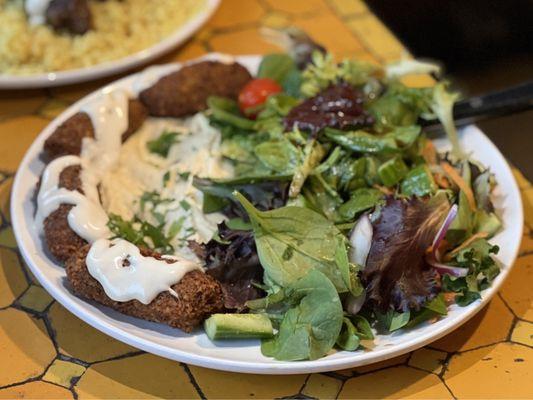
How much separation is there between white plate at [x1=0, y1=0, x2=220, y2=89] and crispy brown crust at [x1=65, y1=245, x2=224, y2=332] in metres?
1.04

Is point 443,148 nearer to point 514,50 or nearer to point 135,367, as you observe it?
point 514,50

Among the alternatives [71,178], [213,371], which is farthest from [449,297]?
[71,178]

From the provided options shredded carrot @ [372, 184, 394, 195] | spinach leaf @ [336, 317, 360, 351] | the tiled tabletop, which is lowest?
the tiled tabletop

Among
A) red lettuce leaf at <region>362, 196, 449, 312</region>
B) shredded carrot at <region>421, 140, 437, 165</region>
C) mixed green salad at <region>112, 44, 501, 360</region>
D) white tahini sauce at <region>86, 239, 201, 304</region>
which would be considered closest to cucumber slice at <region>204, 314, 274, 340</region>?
mixed green salad at <region>112, 44, 501, 360</region>

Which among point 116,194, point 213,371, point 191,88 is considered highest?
point 191,88

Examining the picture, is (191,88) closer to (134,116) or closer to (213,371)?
(134,116)

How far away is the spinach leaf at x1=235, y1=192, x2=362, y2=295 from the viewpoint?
173 cm

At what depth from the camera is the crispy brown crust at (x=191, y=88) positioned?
7.90 ft

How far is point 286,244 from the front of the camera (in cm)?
180

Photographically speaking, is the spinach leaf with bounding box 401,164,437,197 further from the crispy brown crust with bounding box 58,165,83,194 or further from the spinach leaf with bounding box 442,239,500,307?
the crispy brown crust with bounding box 58,165,83,194

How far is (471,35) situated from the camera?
3191 millimetres

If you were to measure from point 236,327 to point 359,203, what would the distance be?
0.51 meters

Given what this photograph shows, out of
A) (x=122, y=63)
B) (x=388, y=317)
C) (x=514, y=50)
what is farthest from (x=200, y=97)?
(x=514, y=50)

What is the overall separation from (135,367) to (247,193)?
1.93 feet
